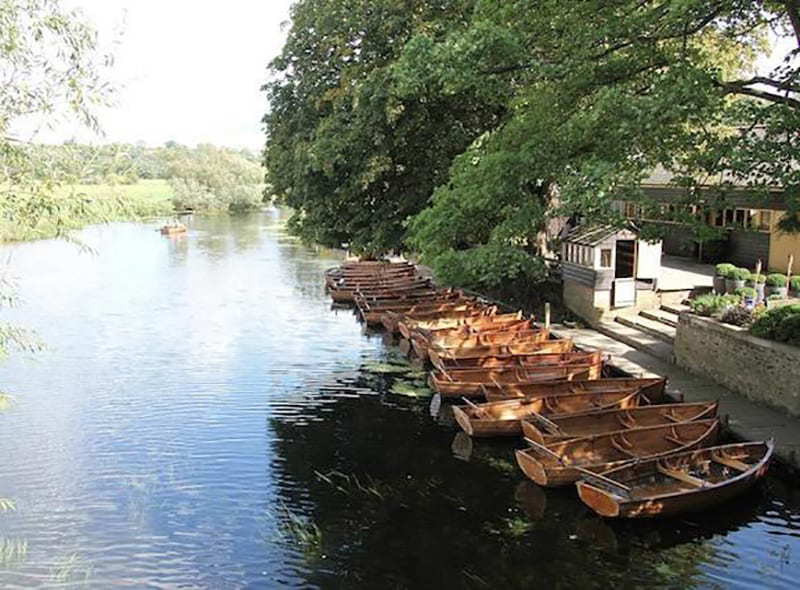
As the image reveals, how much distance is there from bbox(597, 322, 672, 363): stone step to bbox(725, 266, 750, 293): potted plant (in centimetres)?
233

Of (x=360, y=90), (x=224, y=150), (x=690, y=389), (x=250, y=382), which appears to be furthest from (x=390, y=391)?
(x=224, y=150)

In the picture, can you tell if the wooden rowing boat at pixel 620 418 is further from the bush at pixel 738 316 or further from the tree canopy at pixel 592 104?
the tree canopy at pixel 592 104

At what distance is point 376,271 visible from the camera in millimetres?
27562

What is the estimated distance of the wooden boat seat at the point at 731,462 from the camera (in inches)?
377

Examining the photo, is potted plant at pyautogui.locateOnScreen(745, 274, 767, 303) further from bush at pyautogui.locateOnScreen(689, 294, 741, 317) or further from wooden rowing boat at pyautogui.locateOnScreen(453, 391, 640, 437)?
wooden rowing boat at pyautogui.locateOnScreen(453, 391, 640, 437)

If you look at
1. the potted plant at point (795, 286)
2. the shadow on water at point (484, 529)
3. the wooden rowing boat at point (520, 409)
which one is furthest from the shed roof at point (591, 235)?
the shadow on water at point (484, 529)

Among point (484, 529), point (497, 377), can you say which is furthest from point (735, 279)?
point (484, 529)

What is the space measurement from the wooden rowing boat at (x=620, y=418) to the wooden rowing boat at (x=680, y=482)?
49.7 inches

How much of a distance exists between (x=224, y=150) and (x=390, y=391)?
255ft

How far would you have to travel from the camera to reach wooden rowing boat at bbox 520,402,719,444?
36.6 feet

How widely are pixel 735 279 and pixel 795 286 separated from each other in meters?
1.26

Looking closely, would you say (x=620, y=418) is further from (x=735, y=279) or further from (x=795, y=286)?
(x=795, y=286)

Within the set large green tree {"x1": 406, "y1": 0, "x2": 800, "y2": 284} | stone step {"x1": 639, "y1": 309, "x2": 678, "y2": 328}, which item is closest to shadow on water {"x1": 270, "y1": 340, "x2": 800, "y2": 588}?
large green tree {"x1": 406, "y1": 0, "x2": 800, "y2": 284}

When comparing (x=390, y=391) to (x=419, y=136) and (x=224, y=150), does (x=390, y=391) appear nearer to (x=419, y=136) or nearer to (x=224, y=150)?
(x=419, y=136)
